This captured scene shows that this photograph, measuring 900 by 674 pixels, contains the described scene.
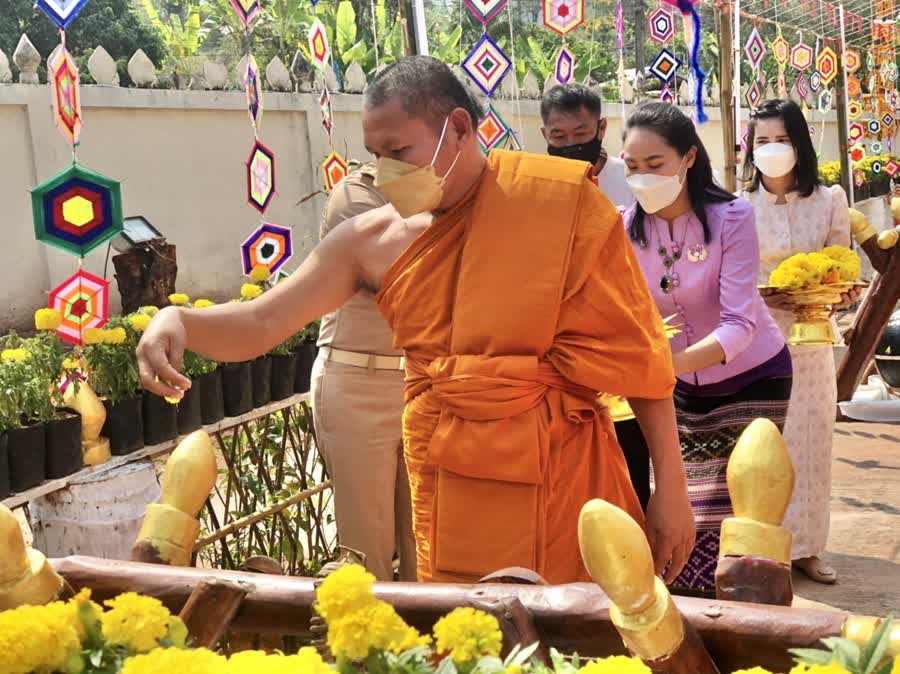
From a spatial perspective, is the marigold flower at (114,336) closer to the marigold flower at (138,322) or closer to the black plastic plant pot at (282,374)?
the marigold flower at (138,322)

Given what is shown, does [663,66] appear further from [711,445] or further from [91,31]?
→ [91,31]

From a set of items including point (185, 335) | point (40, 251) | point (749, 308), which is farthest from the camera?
point (40, 251)

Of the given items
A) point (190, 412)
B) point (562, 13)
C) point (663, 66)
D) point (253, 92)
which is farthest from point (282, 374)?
point (663, 66)

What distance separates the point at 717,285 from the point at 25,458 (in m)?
1.91

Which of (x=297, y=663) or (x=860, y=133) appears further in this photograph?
(x=860, y=133)

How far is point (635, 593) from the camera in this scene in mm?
1026

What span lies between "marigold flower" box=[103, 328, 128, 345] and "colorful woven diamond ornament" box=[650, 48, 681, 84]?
720cm

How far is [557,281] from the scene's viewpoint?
189 centimetres

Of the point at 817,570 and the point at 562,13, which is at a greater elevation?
the point at 562,13

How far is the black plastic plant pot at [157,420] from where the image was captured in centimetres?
347

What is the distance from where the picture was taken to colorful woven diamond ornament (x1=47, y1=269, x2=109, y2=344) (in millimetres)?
3504

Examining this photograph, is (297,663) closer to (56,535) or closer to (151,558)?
(151,558)

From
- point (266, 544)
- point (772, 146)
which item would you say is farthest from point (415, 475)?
point (772, 146)

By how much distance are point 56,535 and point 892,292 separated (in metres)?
3.41
